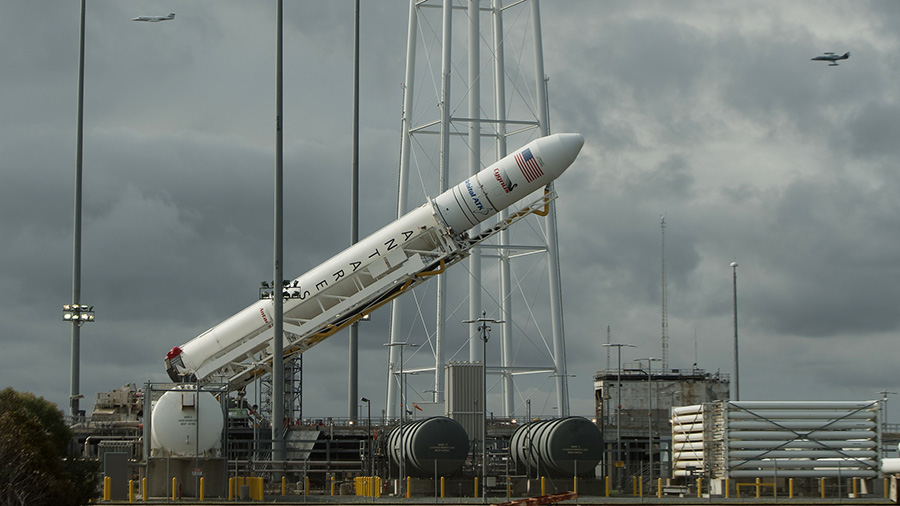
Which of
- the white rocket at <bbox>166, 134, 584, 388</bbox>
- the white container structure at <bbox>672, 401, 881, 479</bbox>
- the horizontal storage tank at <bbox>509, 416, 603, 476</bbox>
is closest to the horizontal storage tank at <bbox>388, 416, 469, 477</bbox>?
the horizontal storage tank at <bbox>509, 416, 603, 476</bbox>

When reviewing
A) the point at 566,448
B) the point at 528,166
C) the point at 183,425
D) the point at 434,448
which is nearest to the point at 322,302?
the point at 434,448

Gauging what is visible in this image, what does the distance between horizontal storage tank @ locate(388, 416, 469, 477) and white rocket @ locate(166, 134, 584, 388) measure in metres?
4.82

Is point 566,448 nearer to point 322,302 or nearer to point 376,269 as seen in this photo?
point 376,269

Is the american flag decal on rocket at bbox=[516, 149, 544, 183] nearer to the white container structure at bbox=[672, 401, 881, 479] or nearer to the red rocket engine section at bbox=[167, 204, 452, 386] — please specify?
the red rocket engine section at bbox=[167, 204, 452, 386]

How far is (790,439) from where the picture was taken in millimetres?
47031

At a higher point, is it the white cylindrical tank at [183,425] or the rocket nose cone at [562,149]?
the rocket nose cone at [562,149]

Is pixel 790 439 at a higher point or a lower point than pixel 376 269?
lower

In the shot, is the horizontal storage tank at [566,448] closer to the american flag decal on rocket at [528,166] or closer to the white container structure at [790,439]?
the white container structure at [790,439]

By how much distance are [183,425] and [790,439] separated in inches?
837

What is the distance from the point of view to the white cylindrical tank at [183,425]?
42.7 m

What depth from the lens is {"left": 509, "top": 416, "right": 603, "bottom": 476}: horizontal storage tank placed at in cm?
4491

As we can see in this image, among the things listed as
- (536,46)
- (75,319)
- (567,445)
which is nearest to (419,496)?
(567,445)

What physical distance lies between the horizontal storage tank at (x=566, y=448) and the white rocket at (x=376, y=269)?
6794 millimetres

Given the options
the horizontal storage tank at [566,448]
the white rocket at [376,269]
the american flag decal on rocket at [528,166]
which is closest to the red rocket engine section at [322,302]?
the white rocket at [376,269]
